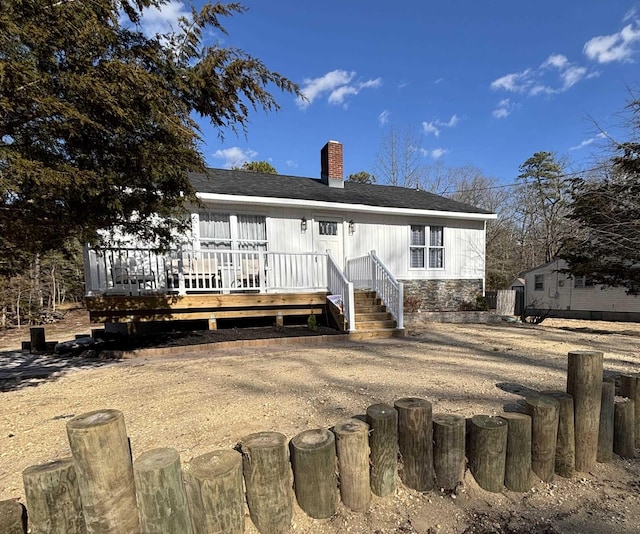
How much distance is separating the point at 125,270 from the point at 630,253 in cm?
1205

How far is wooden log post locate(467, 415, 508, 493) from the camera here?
6.70ft

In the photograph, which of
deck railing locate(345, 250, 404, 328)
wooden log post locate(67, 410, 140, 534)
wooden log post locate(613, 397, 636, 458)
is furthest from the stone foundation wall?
wooden log post locate(67, 410, 140, 534)

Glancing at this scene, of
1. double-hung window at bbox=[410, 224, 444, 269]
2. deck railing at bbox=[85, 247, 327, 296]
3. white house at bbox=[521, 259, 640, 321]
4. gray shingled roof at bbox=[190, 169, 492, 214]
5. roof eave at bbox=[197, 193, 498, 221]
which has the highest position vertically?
gray shingled roof at bbox=[190, 169, 492, 214]

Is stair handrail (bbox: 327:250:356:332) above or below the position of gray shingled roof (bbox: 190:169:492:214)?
below

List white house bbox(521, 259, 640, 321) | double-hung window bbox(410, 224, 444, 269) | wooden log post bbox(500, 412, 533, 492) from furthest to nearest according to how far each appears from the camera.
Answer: white house bbox(521, 259, 640, 321), double-hung window bbox(410, 224, 444, 269), wooden log post bbox(500, 412, 533, 492)

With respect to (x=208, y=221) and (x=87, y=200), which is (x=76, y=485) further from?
(x=208, y=221)

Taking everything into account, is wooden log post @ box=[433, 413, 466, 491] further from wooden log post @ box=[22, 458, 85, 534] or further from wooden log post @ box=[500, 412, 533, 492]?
wooden log post @ box=[22, 458, 85, 534]

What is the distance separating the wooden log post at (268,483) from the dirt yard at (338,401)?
8cm

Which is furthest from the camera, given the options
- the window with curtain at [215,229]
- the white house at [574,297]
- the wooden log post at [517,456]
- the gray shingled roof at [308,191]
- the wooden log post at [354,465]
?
the white house at [574,297]

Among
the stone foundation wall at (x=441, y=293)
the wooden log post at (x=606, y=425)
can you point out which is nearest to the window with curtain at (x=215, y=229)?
the stone foundation wall at (x=441, y=293)

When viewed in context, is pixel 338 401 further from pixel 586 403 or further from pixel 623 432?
pixel 623 432

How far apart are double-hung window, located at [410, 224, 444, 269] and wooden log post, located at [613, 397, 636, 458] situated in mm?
8754

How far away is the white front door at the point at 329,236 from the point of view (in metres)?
9.95

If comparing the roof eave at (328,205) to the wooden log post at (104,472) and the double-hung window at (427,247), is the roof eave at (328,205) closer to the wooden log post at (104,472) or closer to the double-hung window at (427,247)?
the double-hung window at (427,247)
